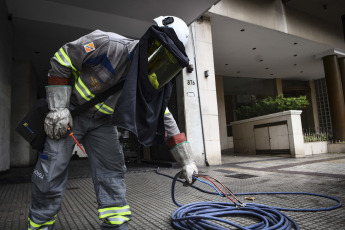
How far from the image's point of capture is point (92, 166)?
1.88 m

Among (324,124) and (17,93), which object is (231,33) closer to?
(17,93)

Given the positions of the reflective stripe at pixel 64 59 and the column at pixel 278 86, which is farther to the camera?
the column at pixel 278 86

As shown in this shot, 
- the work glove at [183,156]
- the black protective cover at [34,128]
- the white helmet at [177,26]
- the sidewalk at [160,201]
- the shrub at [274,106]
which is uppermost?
the shrub at [274,106]

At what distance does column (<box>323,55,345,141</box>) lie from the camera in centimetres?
1268

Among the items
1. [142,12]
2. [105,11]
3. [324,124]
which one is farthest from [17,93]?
[324,124]

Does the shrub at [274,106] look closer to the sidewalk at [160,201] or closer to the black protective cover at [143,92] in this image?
the sidewalk at [160,201]

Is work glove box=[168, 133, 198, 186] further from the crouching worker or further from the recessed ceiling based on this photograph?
the recessed ceiling

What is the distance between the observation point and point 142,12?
647 cm

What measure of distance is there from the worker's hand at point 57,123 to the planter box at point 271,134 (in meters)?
8.61

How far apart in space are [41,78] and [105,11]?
305 inches

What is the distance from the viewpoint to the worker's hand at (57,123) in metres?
1.62

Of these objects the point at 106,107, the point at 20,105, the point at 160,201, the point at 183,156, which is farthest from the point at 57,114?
the point at 20,105

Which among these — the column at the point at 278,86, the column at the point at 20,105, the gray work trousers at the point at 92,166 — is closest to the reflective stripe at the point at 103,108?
the gray work trousers at the point at 92,166

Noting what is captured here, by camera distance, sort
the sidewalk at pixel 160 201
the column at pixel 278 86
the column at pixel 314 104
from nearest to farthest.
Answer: the sidewalk at pixel 160 201 < the column at pixel 278 86 < the column at pixel 314 104
